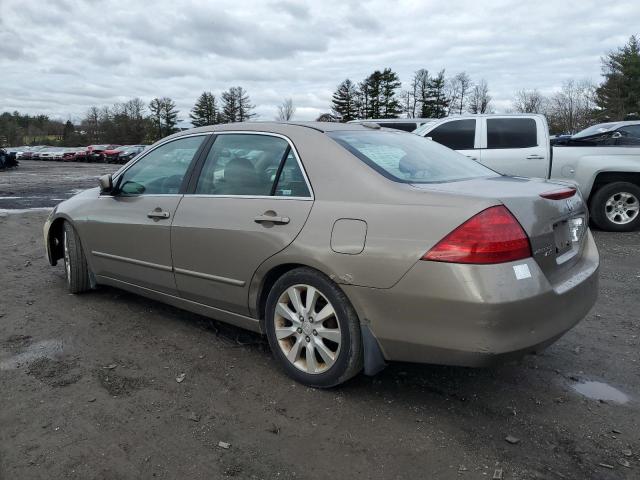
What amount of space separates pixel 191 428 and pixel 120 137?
88.4 m

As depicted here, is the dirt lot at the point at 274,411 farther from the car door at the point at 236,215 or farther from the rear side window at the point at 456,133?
the rear side window at the point at 456,133

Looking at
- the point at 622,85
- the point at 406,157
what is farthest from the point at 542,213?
the point at 622,85

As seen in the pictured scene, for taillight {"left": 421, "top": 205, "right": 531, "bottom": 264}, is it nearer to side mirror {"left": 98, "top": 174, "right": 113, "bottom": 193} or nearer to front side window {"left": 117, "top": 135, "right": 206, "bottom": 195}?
front side window {"left": 117, "top": 135, "right": 206, "bottom": 195}

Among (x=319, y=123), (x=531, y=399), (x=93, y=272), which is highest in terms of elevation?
(x=319, y=123)

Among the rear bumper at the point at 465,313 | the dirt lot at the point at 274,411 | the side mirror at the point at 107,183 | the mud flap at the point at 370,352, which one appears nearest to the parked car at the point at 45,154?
the side mirror at the point at 107,183

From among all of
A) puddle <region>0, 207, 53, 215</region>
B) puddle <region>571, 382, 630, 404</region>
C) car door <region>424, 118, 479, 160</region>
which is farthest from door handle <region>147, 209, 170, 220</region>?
puddle <region>0, 207, 53, 215</region>

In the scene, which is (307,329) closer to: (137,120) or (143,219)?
(143,219)

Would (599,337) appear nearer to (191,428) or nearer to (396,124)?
(191,428)

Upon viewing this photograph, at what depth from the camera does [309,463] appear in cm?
236

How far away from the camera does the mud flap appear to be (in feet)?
8.89

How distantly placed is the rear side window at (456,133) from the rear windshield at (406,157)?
18.1ft

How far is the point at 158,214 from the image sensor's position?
3814 mm

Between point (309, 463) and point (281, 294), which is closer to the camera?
point (309, 463)

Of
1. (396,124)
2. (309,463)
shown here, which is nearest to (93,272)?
(309,463)
